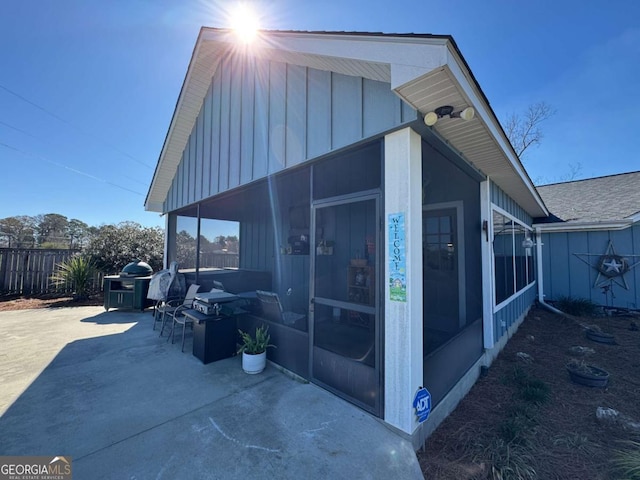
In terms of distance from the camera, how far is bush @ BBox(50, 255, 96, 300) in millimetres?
7578

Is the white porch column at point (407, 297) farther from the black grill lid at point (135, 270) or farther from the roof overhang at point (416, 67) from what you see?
the black grill lid at point (135, 270)

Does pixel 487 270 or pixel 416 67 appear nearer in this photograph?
pixel 416 67

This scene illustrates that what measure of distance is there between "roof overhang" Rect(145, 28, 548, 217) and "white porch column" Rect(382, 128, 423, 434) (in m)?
0.39

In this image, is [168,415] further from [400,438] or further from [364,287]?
[364,287]

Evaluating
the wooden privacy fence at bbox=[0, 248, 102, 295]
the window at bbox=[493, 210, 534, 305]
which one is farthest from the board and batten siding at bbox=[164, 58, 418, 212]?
the wooden privacy fence at bbox=[0, 248, 102, 295]

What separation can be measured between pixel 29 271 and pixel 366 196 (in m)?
10.9

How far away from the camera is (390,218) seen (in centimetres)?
222

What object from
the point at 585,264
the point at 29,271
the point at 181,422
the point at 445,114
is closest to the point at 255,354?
the point at 181,422

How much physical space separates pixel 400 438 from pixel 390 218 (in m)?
1.82

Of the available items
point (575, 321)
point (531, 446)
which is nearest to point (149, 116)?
point (531, 446)

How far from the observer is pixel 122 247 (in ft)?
28.6

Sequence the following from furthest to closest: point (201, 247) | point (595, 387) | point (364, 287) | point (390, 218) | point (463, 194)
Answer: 1. point (201, 247)
2. point (364, 287)
3. point (463, 194)
4. point (595, 387)
5. point (390, 218)

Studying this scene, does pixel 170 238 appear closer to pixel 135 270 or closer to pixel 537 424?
pixel 135 270

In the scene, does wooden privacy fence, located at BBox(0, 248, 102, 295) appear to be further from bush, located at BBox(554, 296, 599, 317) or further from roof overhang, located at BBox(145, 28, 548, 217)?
bush, located at BBox(554, 296, 599, 317)
